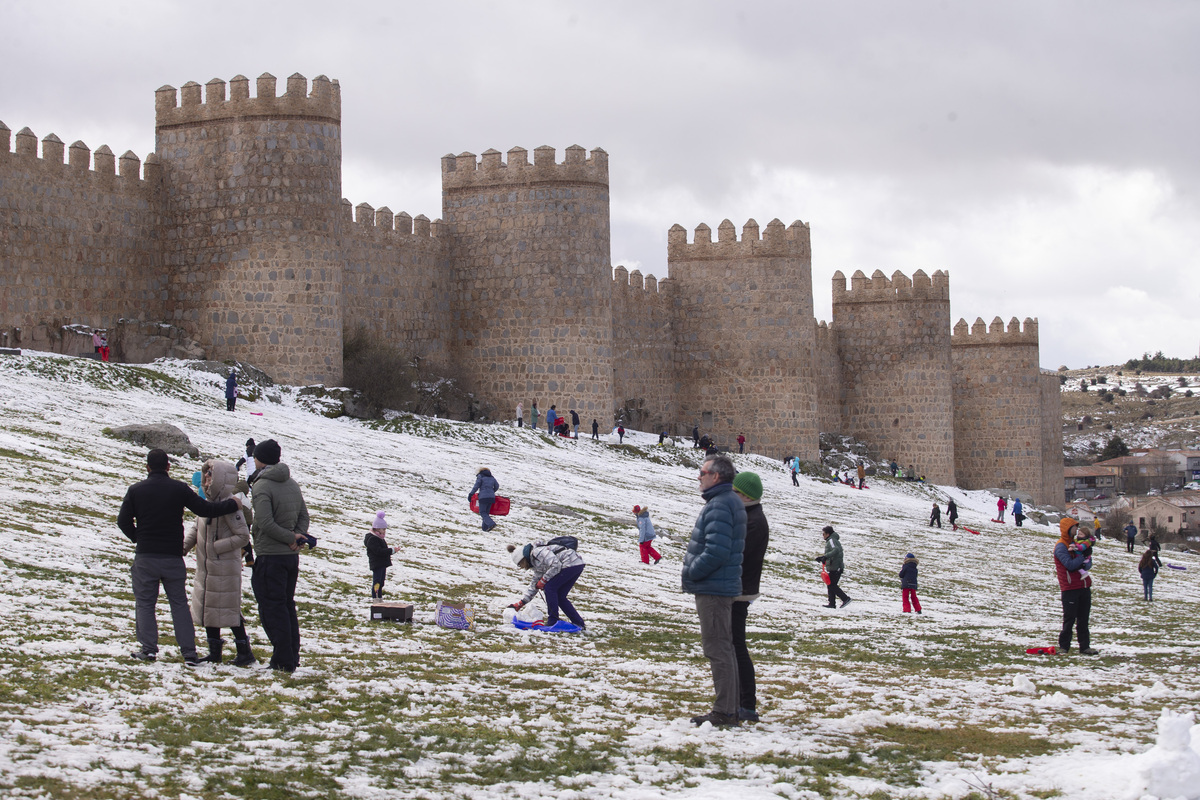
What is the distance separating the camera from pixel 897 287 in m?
50.6

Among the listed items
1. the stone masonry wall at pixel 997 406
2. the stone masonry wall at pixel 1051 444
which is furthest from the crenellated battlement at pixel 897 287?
the stone masonry wall at pixel 1051 444

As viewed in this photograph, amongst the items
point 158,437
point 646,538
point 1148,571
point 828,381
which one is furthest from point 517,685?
point 828,381

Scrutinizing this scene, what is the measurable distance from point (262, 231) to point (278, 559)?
2488 centimetres

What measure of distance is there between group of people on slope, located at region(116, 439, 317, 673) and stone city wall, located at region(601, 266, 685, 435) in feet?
109

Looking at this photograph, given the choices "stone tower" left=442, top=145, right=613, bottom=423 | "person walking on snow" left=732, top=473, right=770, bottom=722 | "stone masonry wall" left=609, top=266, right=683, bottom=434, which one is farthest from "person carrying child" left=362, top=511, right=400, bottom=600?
"stone masonry wall" left=609, top=266, right=683, bottom=434

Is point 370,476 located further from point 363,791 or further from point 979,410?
point 979,410

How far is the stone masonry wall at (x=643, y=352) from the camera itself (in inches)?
1695

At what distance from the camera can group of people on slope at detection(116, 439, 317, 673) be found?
879 cm

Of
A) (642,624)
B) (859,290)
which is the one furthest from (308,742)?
(859,290)

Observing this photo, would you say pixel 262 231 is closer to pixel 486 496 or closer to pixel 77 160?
pixel 77 160

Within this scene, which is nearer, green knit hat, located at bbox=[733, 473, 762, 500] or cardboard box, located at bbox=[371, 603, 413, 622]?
green knit hat, located at bbox=[733, 473, 762, 500]

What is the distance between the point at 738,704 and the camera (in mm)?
8086

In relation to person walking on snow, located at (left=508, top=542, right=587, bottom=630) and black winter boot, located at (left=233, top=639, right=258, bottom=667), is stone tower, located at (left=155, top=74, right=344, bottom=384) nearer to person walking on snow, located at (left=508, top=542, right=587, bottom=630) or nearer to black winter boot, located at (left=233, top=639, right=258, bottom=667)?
person walking on snow, located at (left=508, top=542, right=587, bottom=630)

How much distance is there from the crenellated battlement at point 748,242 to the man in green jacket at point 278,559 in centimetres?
3652
